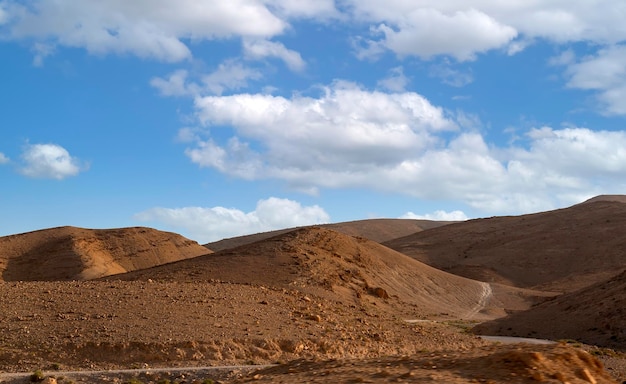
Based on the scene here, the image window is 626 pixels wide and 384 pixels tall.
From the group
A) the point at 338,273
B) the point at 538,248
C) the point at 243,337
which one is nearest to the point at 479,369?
the point at 243,337

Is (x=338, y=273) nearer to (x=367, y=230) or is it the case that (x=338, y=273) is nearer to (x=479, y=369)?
(x=479, y=369)

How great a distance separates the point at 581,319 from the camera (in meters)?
36.7

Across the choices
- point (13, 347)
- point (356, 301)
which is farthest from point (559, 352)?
point (356, 301)

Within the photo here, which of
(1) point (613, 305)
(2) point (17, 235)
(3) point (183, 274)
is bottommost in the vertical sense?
(1) point (613, 305)

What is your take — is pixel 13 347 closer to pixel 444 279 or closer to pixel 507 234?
pixel 444 279

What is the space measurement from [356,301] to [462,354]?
27.7 metres

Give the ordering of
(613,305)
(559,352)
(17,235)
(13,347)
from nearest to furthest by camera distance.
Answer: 1. (559,352)
2. (13,347)
3. (613,305)
4. (17,235)

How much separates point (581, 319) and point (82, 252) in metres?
→ 42.4

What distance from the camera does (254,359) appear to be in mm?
22234

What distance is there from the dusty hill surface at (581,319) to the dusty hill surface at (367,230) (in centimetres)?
9223

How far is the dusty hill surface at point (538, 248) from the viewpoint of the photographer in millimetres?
72188

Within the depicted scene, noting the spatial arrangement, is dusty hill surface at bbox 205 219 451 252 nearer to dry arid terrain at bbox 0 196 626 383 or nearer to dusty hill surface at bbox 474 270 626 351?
dry arid terrain at bbox 0 196 626 383

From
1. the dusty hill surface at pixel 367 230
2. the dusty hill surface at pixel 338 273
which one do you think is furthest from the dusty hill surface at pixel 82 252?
the dusty hill surface at pixel 367 230

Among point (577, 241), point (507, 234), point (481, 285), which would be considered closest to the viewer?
point (481, 285)
